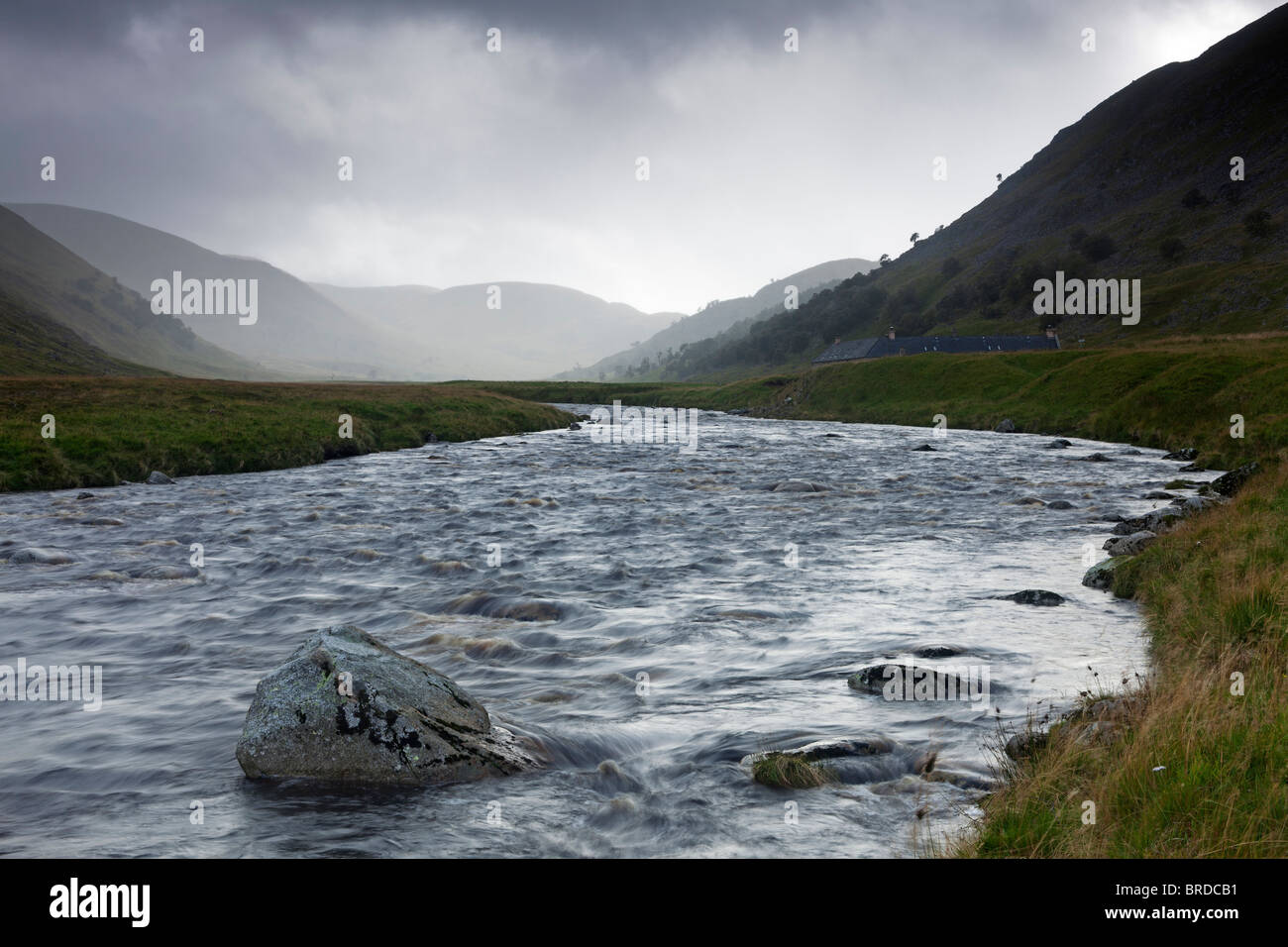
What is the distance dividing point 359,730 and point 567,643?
513 cm

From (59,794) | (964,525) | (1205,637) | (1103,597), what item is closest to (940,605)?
(1103,597)

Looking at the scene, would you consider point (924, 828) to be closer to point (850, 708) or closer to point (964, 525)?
point (850, 708)

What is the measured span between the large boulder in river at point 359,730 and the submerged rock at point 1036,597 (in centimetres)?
979

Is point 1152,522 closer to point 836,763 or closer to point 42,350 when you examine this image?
point 836,763

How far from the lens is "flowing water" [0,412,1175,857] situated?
7.06 metres

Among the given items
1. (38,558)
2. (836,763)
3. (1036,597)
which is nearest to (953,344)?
(1036,597)

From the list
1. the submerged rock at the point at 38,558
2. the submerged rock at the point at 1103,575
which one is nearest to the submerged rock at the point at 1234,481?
the submerged rock at the point at 1103,575

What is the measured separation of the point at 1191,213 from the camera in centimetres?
16638

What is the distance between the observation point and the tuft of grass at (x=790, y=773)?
7.76 meters

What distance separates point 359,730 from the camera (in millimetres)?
7863

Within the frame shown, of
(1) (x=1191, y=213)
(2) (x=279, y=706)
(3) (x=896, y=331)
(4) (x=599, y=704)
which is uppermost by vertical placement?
(1) (x=1191, y=213)

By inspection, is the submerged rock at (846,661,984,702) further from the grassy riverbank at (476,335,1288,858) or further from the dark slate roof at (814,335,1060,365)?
the dark slate roof at (814,335,1060,365)

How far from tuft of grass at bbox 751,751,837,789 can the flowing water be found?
143mm
